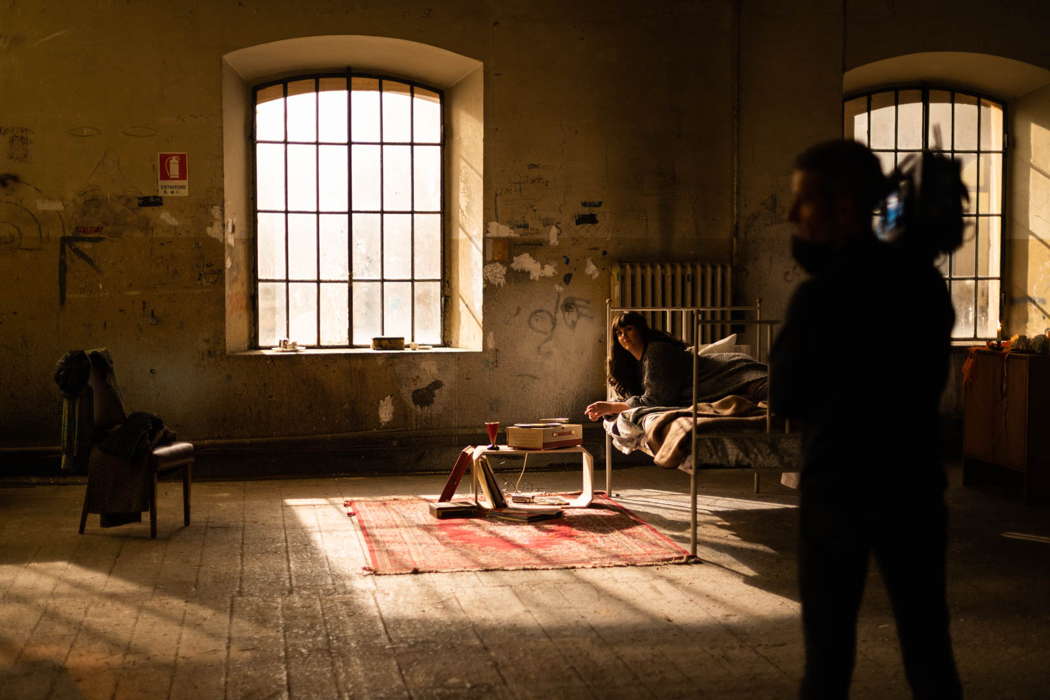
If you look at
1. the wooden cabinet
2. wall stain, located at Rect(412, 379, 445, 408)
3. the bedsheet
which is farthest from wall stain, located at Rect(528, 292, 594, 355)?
the wooden cabinet

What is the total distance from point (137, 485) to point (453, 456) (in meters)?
2.51

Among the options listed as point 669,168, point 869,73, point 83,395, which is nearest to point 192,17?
point 83,395

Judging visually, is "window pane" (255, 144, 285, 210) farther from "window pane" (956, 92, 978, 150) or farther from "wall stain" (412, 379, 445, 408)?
"window pane" (956, 92, 978, 150)

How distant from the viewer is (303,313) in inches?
305

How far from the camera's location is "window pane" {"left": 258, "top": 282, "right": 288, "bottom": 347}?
7.67 m

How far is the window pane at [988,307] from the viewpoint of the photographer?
28.8 feet

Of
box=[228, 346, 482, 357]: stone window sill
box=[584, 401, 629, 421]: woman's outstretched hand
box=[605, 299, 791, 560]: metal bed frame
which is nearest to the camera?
box=[605, 299, 791, 560]: metal bed frame

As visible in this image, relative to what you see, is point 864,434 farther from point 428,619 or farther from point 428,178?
point 428,178

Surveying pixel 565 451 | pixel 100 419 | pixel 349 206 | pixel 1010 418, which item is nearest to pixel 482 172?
pixel 349 206

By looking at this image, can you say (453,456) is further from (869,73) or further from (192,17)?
(869,73)

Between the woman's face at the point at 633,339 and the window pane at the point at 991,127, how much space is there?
13.3 ft

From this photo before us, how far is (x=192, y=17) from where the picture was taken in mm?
7023

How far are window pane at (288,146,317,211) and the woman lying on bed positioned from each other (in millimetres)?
2510

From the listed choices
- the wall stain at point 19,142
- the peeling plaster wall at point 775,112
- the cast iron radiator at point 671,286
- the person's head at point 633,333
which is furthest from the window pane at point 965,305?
the wall stain at point 19,142
